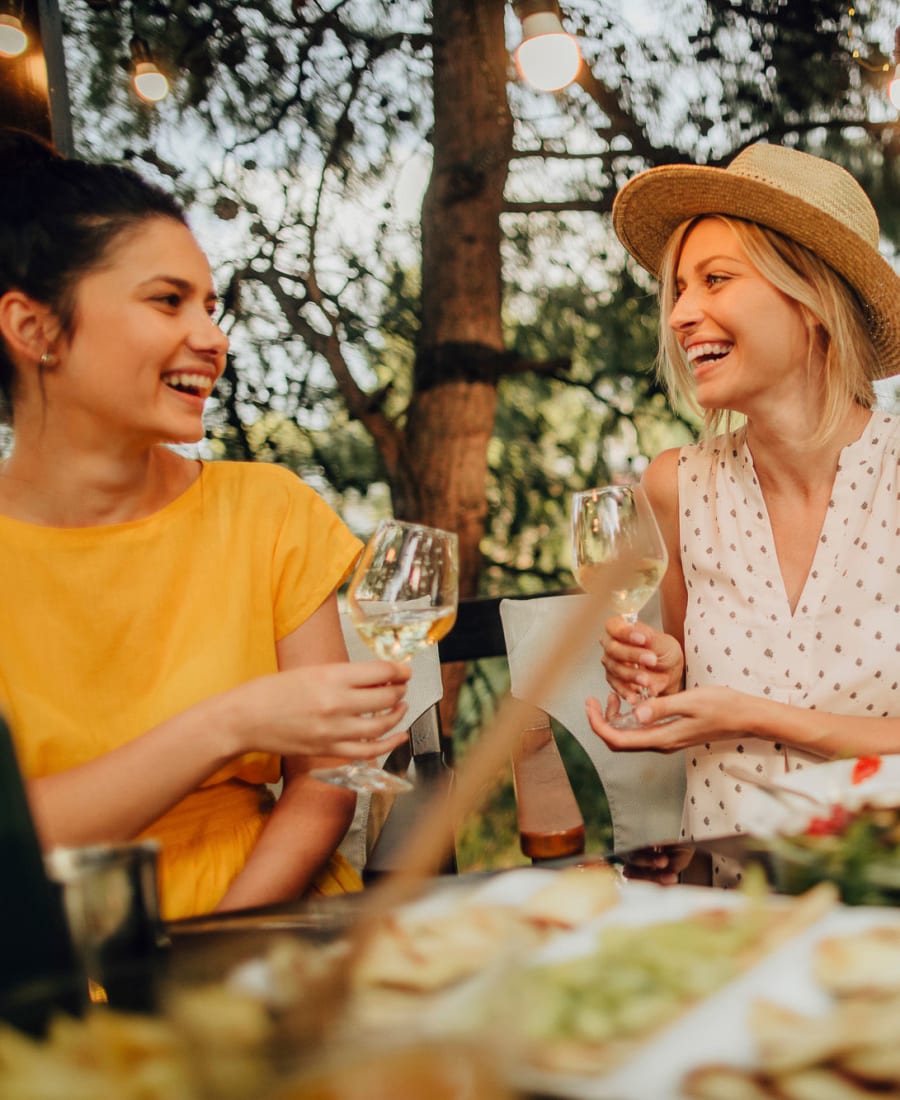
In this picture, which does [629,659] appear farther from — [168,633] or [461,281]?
[461,281]

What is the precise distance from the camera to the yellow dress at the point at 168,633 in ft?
3.78

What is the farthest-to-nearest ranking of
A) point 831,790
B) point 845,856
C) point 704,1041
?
point 831,790
point 845,856
point 704,1041

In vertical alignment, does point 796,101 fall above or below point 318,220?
above

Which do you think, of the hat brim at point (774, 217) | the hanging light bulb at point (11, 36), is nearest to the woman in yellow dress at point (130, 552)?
the hat brim at point (774, 217)

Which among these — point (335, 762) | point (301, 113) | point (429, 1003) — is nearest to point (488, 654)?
point (335, 762)

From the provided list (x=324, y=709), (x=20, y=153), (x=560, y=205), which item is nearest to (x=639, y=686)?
(x=324, y=709)

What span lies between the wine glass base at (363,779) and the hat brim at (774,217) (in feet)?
3.63

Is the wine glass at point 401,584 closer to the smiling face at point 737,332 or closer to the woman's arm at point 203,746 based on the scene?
the woman's arm at point 203,746

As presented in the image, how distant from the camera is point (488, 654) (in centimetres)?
199

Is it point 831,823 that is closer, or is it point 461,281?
point 831,823

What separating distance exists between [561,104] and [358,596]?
6.75 feet

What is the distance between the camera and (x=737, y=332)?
4.93ft

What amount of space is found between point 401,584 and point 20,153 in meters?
0.83

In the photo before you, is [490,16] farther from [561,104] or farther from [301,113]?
[301,113]
